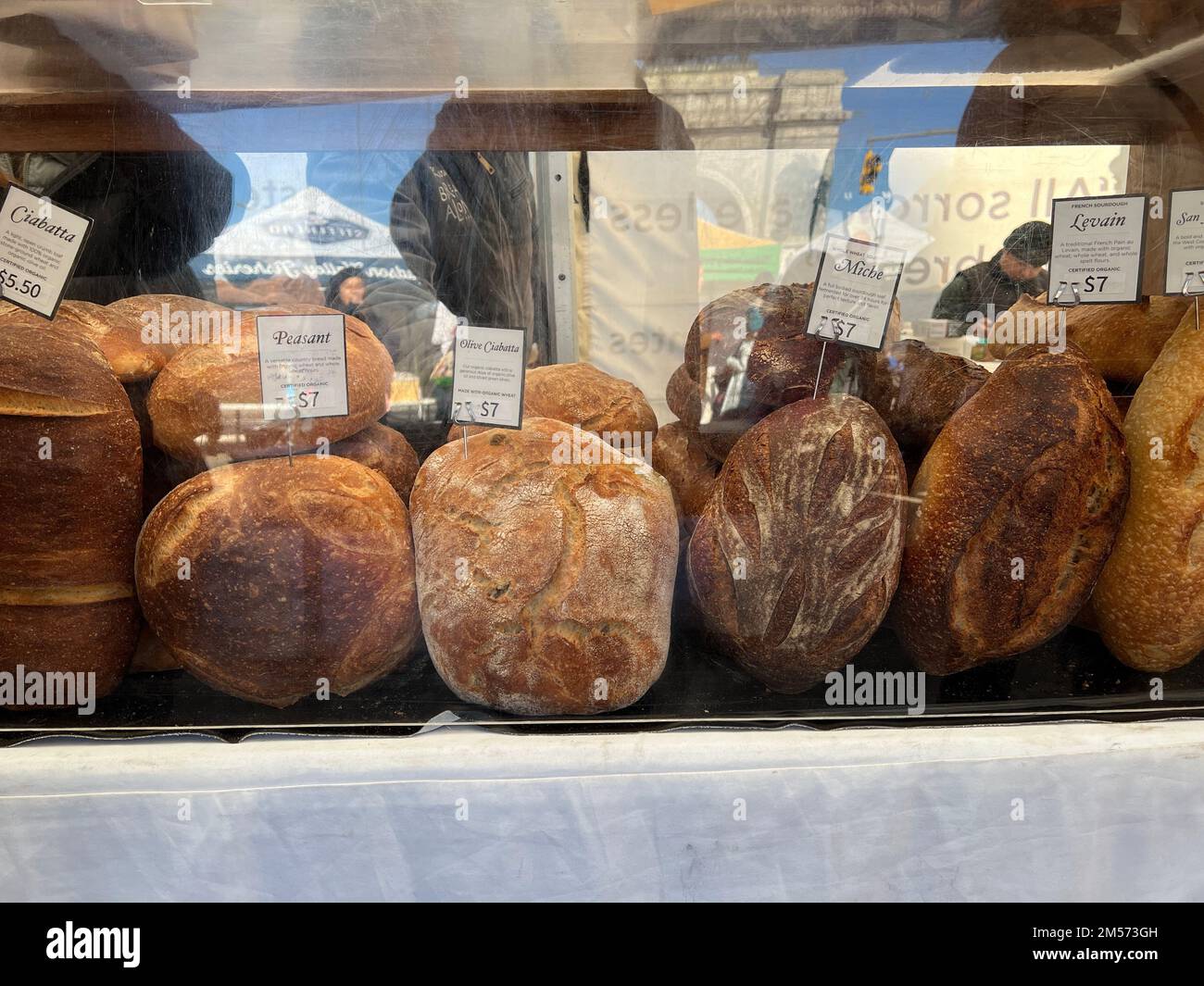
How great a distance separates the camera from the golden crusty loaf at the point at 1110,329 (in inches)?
59.3

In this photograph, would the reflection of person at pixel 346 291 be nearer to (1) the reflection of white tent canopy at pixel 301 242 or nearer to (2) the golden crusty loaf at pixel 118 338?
(1) the reflection of white tent canopy at pixel 301 242

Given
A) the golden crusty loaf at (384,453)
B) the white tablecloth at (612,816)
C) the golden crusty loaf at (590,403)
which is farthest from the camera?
the golden crusty loaf at (590,403)

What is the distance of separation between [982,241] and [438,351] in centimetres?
111

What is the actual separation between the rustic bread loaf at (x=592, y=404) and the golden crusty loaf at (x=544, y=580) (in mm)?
223

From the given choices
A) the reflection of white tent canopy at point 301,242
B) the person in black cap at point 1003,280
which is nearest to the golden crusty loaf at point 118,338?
A: the reflection of white tent canopy at point 301,242

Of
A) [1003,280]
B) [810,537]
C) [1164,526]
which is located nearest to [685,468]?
[810,537]

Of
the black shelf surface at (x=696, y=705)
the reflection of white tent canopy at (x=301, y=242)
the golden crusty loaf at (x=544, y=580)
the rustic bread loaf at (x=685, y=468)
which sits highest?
the reflection of white tent canopy at (x=301, y=242)

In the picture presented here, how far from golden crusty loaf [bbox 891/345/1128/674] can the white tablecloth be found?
20 centimetres

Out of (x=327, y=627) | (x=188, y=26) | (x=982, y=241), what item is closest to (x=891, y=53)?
(x=982, y=241)

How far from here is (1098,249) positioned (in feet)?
4.68

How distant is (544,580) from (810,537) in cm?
44

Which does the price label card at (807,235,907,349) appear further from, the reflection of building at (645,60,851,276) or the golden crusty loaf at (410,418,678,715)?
the golden crusty loaf at (410,418,678,715)

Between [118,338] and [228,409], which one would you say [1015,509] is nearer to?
[228,409]
